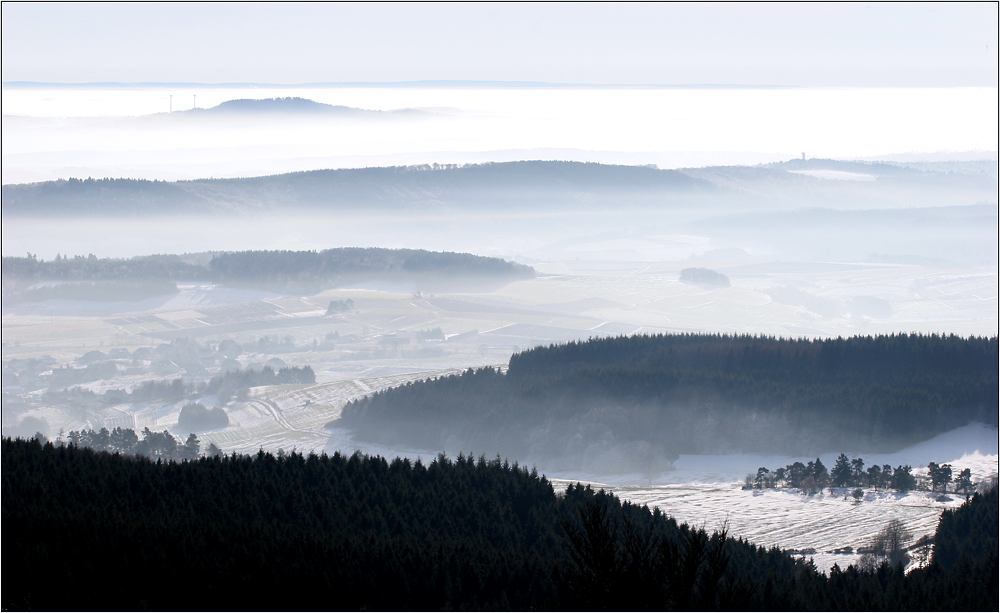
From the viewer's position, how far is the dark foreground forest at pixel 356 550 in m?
33.9

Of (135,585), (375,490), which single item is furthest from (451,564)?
(375,490)

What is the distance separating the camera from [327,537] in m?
73.9

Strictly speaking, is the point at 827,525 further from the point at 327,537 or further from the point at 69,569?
the point at 69,569

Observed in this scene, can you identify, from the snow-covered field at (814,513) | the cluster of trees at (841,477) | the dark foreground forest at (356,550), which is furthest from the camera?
the cluster of trees at (841,477)

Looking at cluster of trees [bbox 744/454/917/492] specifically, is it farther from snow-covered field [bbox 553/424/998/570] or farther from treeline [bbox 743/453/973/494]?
snow-covered field [bbox 553/424/998/570]

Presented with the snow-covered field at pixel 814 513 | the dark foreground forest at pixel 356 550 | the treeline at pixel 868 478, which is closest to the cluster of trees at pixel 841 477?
the treeline at pixel 868 478

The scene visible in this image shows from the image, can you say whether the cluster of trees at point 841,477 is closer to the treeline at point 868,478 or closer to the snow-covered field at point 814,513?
the treeline at point 868,478

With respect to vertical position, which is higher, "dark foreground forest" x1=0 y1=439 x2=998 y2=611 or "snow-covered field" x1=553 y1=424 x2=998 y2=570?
"dark foreground forest" x1=0 y1=439 x2=998 y2=611

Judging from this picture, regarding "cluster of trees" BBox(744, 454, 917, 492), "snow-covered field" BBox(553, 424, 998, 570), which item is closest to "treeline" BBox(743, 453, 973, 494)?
"cluster of trees" BBox(744, 454, 917, 492)

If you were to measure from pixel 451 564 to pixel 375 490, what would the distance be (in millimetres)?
34977

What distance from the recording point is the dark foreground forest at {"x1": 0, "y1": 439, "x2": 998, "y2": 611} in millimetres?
33938

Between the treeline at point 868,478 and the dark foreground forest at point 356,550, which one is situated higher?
the dark foreground forest at point 356,550

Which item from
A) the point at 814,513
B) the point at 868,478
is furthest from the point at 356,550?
the point at 868,478

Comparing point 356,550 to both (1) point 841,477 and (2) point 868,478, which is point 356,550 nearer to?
(1) point 841,477
